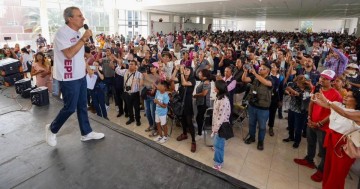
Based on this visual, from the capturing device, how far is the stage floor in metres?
1.87

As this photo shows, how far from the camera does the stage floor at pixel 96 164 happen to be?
1873 mm

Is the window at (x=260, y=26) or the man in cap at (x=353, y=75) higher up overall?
the window at (x=260, y=26)

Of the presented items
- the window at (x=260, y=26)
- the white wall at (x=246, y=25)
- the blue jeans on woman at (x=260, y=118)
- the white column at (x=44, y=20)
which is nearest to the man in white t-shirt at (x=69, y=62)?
the blue jeans on woman at (x=260, y=118)

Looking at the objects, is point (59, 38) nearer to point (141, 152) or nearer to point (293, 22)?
point (141, 152)

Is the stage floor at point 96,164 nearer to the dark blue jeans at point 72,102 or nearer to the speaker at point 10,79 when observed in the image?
the dark blue jeans at point 72,102

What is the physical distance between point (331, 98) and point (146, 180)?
2.52 m

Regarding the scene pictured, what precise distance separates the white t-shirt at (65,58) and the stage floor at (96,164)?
0.79m

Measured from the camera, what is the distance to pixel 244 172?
3303 millimetres

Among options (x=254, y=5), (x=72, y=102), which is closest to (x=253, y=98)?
(x=72, y=102)

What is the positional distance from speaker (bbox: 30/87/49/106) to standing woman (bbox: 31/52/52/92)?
1.30 meters

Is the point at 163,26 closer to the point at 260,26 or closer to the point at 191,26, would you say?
the point at 191,26

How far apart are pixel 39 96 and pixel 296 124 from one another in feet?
14.3

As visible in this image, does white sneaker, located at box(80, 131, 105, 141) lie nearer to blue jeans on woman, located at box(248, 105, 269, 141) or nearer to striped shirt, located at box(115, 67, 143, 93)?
striped shirt, located at box(115, 67, 143, 93)

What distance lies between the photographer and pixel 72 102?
2.15 m
